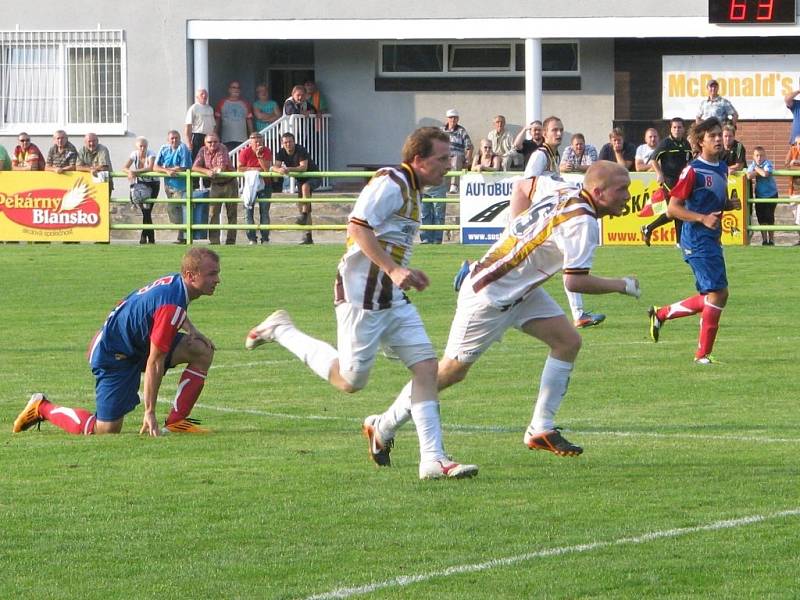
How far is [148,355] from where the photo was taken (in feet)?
33.4

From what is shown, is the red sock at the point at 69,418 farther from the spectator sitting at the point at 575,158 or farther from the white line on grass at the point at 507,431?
the spectator sitting at the point at 575,158

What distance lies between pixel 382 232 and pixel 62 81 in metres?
28.2

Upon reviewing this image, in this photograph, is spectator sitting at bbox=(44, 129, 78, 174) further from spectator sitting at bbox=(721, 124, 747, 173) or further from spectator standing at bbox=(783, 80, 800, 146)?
spectator standing at bbox=(783, 80, 800, 146)

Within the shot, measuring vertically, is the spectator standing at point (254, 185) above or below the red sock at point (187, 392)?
above

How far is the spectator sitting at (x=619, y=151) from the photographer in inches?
1054

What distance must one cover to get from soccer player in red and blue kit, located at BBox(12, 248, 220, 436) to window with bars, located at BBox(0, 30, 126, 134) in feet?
82.3

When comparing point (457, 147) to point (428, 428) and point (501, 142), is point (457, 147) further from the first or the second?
point (428, 428)

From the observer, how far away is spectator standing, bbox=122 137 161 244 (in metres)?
28.3

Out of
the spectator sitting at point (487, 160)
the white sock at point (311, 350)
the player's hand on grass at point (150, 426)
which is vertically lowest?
the player's hand on grass at point (150, 426)

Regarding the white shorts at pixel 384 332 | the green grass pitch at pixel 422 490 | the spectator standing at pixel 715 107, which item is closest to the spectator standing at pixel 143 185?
the spectator standing at pixel 715 107

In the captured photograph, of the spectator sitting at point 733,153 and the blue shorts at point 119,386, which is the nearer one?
the blue shorts at point 119,386

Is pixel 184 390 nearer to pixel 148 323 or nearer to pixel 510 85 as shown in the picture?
pixel 148 323

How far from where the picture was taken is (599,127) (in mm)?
35031

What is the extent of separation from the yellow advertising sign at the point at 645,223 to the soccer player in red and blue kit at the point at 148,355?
1559 centimetres
